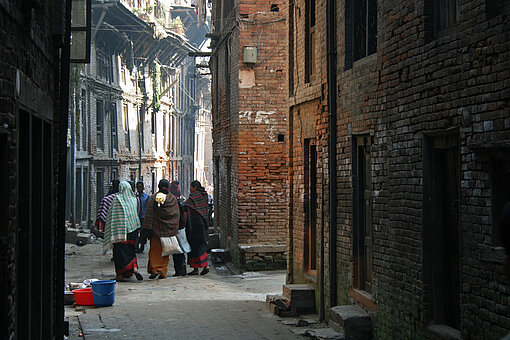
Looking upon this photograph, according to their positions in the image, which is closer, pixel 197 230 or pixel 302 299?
pixel 302 299

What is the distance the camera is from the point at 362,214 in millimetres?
9234

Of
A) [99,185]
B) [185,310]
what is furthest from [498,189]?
[99,185]

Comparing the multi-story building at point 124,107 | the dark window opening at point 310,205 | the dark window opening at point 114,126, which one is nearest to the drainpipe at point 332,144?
the dark window opening at point 310,205

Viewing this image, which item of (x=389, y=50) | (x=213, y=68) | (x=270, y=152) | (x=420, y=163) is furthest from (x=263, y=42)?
(x=420, y=163)

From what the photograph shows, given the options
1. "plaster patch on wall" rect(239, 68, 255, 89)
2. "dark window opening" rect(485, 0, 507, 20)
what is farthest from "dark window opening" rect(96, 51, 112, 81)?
"dark window opening" rect(485, 0, 507, 20)

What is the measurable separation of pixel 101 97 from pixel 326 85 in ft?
62.4

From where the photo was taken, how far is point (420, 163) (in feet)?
23.0

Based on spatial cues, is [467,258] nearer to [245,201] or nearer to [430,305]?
[430,305]

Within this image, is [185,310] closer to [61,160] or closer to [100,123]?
[61,160]

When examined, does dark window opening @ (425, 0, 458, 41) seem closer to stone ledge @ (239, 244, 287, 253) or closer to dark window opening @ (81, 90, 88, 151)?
stone ledge @ (239, 244, 287, 253)

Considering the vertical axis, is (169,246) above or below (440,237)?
below

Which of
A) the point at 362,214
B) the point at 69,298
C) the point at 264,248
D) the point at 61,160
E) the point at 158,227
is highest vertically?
the point at 61,160

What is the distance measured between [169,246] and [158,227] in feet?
1.51

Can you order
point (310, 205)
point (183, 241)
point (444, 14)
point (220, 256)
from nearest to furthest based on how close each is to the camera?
point (444, 14), point (310, 205), point (183, 241), point (220, 256)
